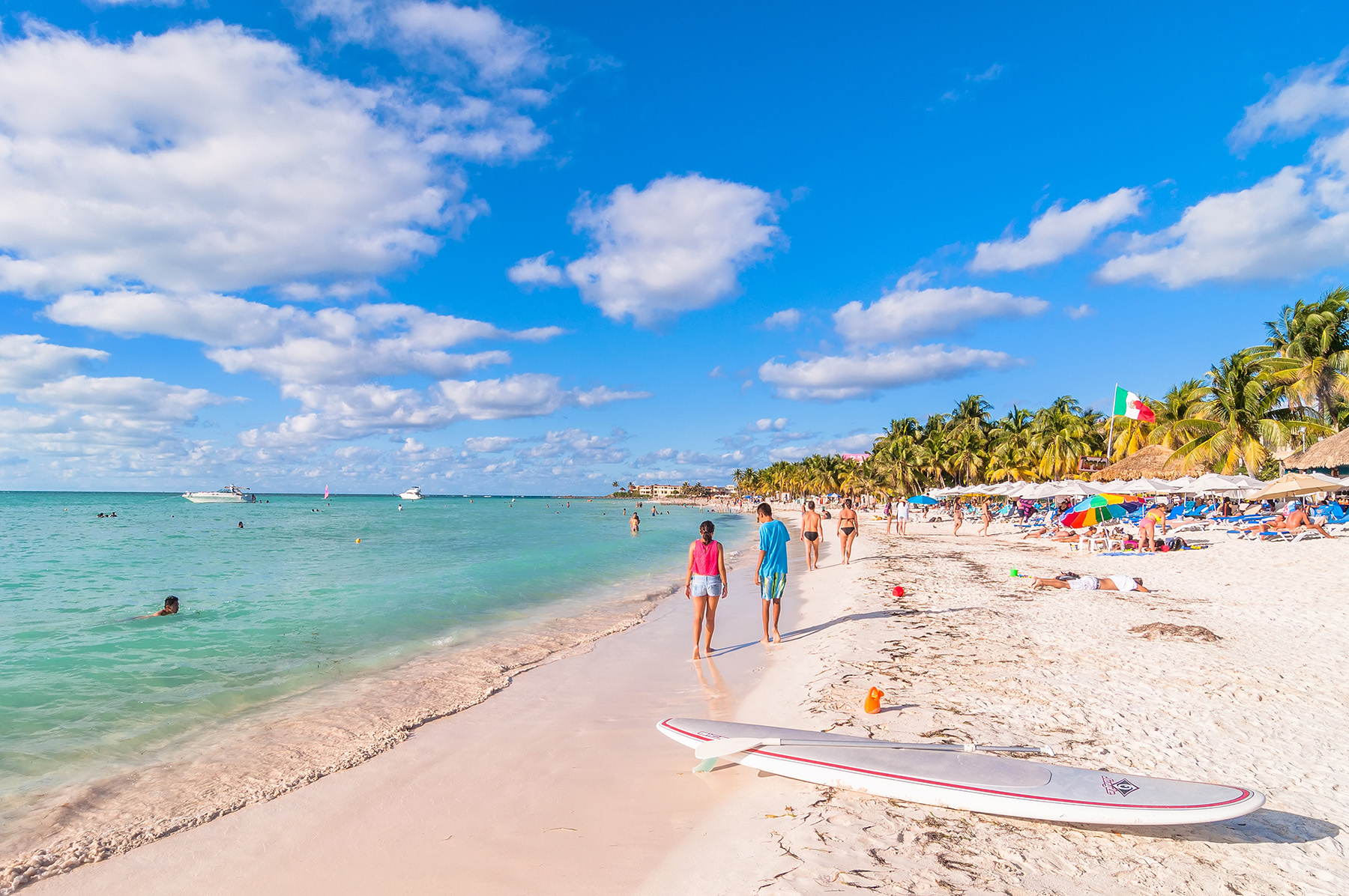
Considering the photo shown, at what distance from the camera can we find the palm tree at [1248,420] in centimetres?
3041

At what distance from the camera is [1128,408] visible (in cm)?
3712

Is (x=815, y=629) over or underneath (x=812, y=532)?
underneath

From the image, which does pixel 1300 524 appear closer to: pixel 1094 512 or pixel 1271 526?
pixel 1271 526

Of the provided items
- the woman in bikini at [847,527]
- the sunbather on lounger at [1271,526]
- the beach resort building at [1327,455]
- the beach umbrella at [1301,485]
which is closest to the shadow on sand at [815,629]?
the woman in bikini at [847,527]

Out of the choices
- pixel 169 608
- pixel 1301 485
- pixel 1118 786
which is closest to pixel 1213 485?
pixel 1301 485

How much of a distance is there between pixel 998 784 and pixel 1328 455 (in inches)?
1324

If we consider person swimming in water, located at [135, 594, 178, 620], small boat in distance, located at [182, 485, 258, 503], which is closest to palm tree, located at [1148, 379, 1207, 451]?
person swimming in water, located at [135, 594, 178, 620]

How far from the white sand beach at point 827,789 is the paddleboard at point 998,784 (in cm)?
14

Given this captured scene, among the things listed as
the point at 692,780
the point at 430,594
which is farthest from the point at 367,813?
the point at 430,594

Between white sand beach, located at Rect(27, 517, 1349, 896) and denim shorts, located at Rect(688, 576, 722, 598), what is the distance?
103 cm

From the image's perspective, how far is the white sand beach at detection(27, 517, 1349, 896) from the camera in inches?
139

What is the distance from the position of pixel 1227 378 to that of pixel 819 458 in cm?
6647

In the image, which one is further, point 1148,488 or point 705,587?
point 1148,488

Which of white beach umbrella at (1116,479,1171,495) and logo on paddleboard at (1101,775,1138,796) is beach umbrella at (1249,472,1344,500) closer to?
white beach umbrella at (1116,479,1171,495)
